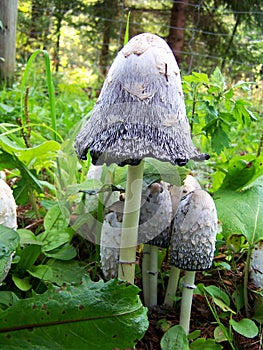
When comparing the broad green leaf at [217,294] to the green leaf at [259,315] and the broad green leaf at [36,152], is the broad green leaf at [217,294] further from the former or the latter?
the broad green leaf at [36,152]

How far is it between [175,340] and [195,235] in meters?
0.29

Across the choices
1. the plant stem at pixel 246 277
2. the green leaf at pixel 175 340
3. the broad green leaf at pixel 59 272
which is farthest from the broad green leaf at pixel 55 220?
the plant stem at pixel 246 277

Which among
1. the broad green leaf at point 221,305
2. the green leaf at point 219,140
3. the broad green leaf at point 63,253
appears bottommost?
the broad green leaf at point 221,305

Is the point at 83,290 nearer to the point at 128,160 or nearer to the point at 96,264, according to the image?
the point at 128,160

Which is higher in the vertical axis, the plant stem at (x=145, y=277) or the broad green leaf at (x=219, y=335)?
the plant stem at (x=145, y=277)

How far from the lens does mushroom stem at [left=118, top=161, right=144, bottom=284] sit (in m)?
1.07

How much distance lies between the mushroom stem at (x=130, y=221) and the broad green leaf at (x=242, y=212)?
1.11 feet

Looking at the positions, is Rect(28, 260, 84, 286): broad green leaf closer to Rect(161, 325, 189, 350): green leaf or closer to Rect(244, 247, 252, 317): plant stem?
Rect(161, 325, 189, 350): green leaf

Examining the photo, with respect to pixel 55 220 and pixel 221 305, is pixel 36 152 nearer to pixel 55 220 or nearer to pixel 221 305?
pixel 55 220

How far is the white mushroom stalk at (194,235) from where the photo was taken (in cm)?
112

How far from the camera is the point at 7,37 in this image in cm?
386

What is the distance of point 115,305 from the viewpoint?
0.89 m

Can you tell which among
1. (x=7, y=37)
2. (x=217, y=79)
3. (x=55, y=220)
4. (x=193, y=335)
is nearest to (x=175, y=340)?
(x=193, y=335)

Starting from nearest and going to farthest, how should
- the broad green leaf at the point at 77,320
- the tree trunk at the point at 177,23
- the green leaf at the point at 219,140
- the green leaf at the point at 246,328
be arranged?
the broad green leaf at the point at 77,320 < the green leaf at the point at 246,328 < the green leaf at the point at 219,140 < the tree trunk at the point at 177,23
